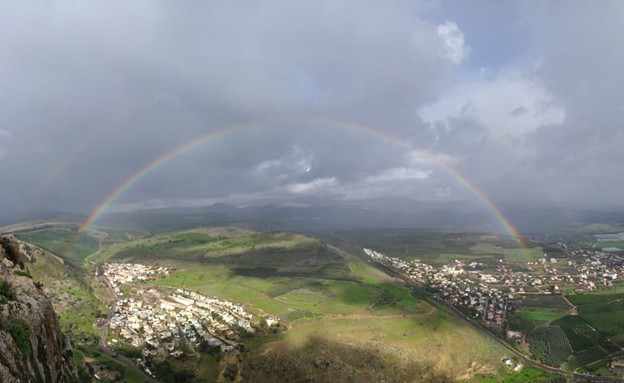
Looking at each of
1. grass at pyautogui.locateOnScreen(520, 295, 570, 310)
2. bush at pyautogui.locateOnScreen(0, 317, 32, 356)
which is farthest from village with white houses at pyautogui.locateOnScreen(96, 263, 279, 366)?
grass at pyautogui.locateOnScreen(520, 295, 570, 310)

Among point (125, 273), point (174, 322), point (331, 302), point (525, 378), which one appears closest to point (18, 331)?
point (174, 322)

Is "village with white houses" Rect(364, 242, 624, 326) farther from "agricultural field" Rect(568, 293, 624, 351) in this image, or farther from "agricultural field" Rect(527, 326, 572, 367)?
"agricultural field" Rect(568, 293, 624, 351)

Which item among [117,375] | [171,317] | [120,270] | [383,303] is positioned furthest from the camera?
[120,270]

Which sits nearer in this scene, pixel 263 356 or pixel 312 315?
pixel 263 356

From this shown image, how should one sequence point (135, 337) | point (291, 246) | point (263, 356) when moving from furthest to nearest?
point (291, 246) < point (135, 337) < point (263, 356)

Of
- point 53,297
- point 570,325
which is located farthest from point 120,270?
point 570,325

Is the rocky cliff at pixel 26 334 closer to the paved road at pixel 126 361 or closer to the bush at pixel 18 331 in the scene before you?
the bush at pixel 18 331

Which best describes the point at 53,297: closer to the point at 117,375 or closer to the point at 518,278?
the point at 117,375

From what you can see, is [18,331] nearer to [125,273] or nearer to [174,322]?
[174,322]
